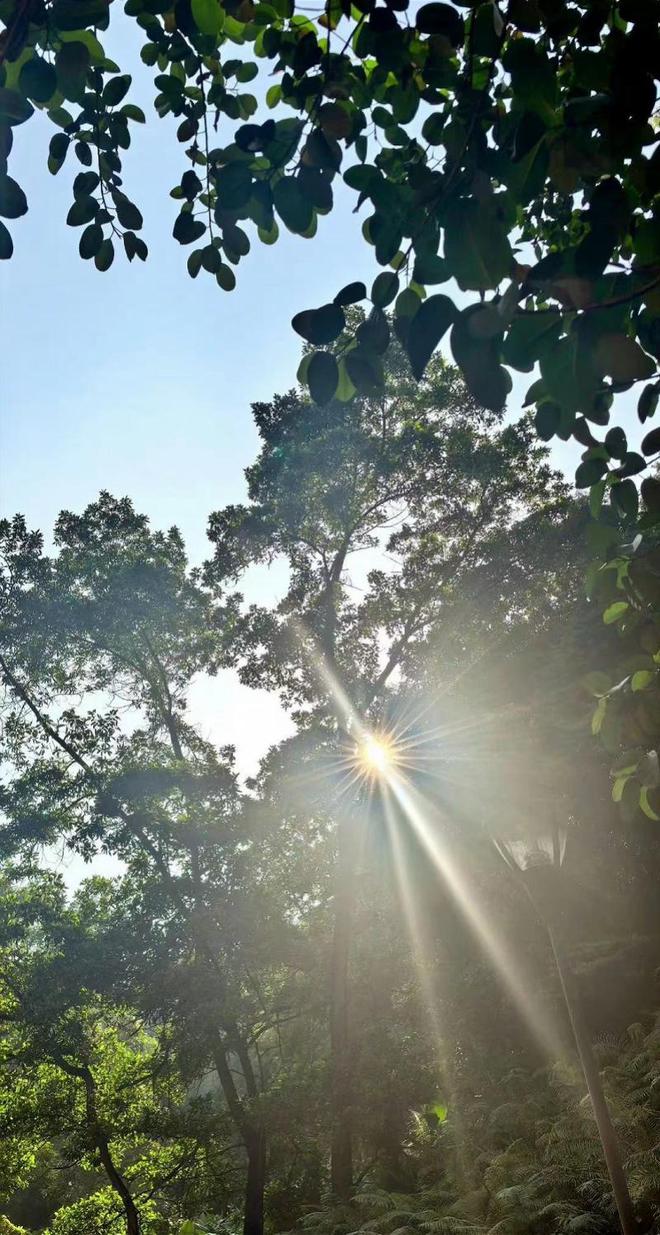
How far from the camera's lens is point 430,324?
2.27 feet

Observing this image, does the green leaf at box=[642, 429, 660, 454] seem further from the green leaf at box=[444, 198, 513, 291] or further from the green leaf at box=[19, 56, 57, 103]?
the green leaf at box=[19, 56, 57, 103]

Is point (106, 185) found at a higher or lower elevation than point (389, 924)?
lower

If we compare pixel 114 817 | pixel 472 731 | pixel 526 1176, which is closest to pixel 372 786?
pixel 472 731

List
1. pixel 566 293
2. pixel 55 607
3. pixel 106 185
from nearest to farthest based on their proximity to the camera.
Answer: pixel 566 293 < pixel 106 185 < pixel 55 607

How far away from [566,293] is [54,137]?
1.10 m

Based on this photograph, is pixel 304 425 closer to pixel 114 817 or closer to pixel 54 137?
pixel 114 817

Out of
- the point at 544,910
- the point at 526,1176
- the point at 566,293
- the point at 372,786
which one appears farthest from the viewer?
the point at 372,786

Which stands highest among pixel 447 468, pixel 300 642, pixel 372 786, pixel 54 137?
pixel 447 468

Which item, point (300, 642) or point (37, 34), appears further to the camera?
point (300, 642)

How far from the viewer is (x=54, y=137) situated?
1.31m

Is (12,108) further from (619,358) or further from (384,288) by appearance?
(619,358)

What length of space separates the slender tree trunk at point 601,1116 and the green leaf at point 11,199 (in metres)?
6.73

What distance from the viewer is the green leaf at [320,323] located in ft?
2.60

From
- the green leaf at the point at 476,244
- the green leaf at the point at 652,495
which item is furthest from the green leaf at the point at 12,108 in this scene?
the green leaf at the point at 652,495
